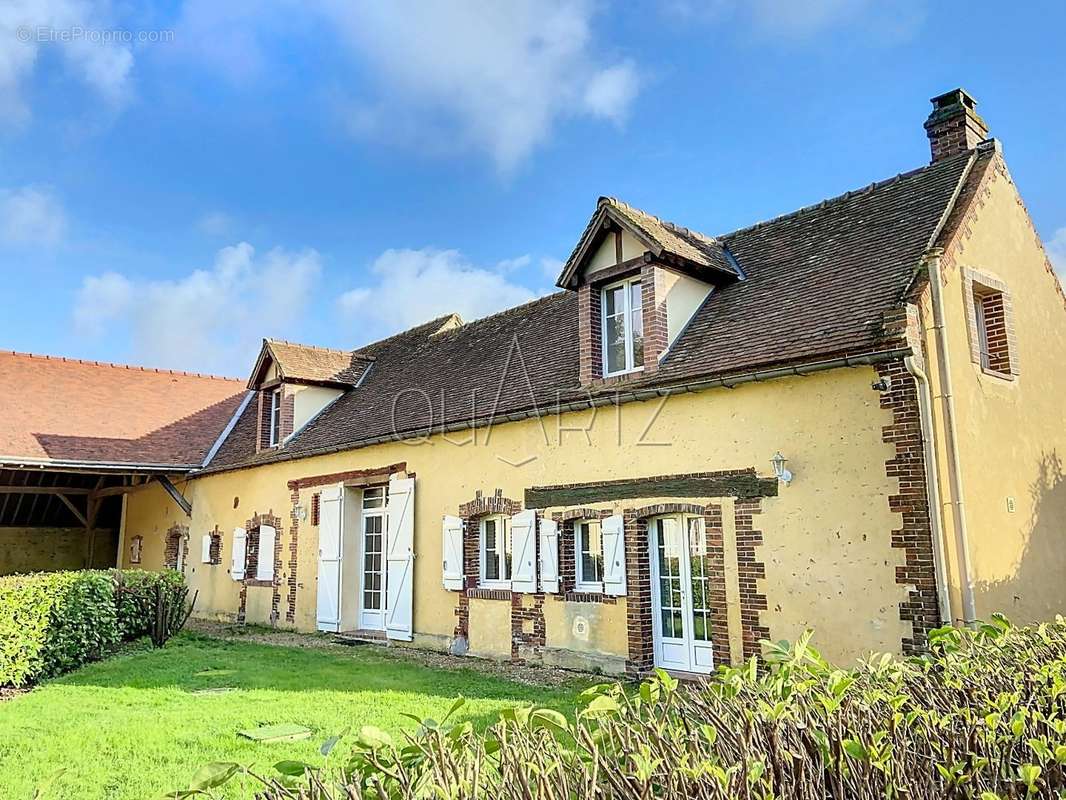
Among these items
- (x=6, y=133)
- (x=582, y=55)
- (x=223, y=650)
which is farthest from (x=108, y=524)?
(x=582, y=55)

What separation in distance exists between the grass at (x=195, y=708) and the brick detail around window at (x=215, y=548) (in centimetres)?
550

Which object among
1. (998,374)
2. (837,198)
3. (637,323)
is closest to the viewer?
(998,374)

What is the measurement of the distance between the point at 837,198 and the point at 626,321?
341 centimetres

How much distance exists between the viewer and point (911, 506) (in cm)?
673

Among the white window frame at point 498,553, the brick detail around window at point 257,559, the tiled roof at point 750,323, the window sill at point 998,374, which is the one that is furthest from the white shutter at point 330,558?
the window sill at point 998,374

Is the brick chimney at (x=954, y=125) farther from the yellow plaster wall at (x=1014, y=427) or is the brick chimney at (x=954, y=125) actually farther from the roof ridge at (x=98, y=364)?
the roof ridge at (x=98, y=364)

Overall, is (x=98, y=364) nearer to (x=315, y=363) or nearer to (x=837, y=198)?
(x=315, y=363)

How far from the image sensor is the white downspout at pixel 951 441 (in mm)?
6672

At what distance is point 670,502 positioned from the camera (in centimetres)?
848

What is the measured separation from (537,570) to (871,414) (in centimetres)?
462

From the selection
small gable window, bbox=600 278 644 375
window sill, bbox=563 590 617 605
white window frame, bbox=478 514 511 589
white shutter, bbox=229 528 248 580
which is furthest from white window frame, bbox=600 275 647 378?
white shutter, bbox=229 528 248 580

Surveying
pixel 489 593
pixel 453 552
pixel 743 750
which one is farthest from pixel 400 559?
pixel 743 750

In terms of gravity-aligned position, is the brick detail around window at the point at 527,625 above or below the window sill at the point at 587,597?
below

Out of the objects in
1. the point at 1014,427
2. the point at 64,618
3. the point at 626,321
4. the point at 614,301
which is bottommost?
the point at 64,618
